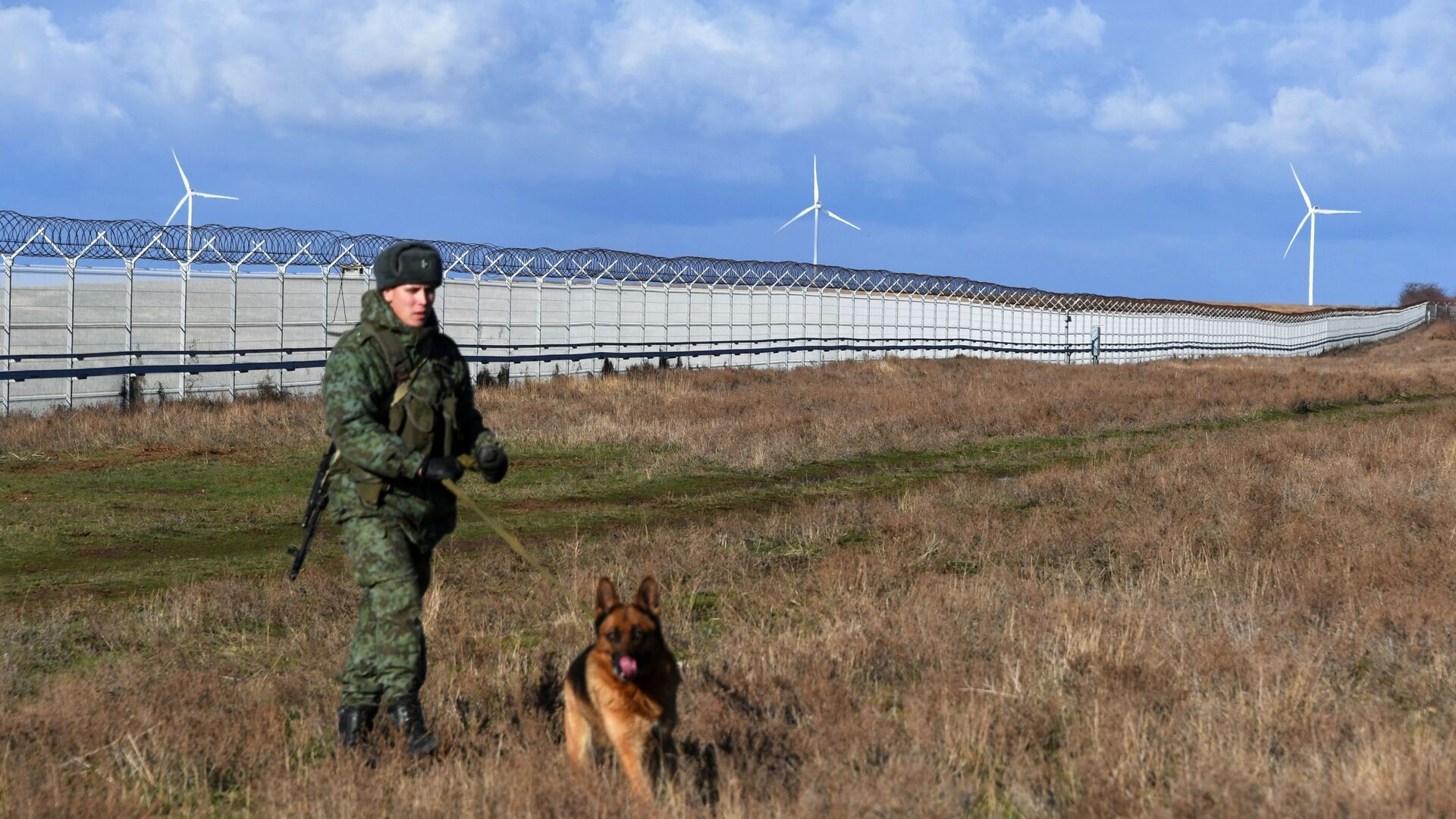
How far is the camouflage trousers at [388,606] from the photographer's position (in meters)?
5.27

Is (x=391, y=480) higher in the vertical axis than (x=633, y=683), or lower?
higher

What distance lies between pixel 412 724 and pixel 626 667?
1.20 metres

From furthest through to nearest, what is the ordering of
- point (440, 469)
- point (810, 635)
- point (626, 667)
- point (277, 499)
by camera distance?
point (277, 499)
point (810, 635)
point (440, 469)
point (626, 667)

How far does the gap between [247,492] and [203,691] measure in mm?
8488

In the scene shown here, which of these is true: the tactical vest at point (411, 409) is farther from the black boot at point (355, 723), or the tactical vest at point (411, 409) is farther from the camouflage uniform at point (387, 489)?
the black boot at point (355, 723)

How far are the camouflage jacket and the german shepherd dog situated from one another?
0.98 metres

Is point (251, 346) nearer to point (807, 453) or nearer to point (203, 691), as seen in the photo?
point (807, 453)

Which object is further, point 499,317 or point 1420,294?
point 1420,294

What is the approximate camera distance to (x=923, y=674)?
6352 mm

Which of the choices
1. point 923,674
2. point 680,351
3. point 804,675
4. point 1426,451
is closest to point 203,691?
point 804,675

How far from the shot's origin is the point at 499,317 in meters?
34.8

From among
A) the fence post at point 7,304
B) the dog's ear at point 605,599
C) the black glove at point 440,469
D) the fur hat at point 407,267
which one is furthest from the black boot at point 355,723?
the fence post at point 7,304

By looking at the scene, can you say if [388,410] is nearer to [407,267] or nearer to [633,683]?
[407,267]

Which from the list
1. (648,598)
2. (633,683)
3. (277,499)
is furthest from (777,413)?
(633,683)
